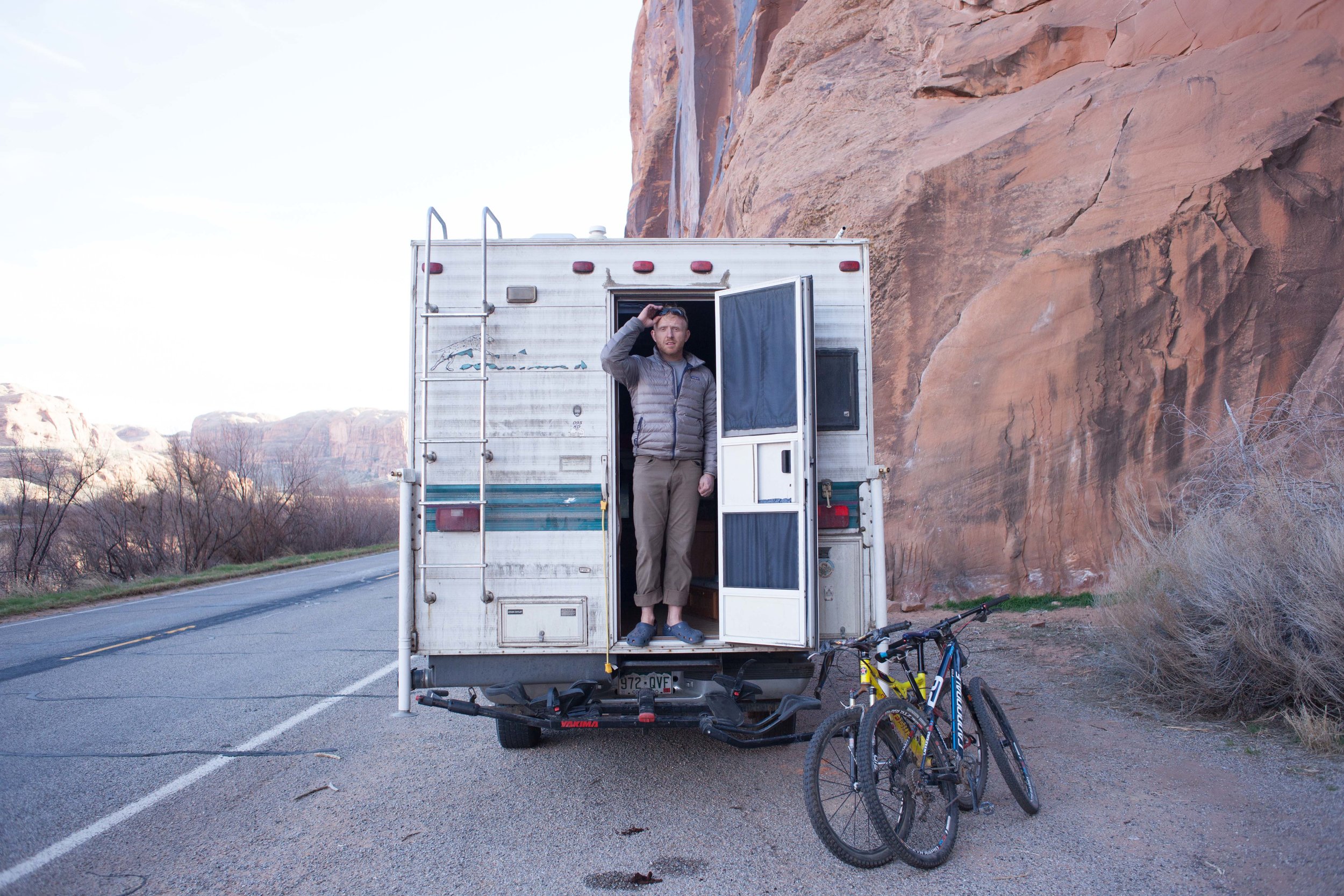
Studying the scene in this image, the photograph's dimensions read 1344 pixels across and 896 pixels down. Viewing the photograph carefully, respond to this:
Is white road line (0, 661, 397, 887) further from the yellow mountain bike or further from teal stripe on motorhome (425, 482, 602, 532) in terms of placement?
the yellow mountain bike

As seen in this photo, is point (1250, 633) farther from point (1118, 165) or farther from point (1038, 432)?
point (1118, 165)

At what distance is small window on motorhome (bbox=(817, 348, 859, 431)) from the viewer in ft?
16.6

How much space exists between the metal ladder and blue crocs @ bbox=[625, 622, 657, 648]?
2.69ft

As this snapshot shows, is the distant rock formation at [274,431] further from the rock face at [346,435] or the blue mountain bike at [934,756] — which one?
the blue mountain bike at [934,756]

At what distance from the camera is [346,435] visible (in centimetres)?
14650

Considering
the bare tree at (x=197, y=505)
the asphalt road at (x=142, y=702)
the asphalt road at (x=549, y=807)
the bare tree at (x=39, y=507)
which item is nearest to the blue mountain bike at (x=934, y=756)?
the asphalt road at (x=549, y=807)

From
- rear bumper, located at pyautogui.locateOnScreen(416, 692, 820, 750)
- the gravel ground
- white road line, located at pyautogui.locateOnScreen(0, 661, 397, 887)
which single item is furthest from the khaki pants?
white road line, located at pyautogui.locateOnScreen(0, 661, 397, 887)

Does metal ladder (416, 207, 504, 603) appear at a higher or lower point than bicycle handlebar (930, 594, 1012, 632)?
higher

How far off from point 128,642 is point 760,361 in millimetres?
9601

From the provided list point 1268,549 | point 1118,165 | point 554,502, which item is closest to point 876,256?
point 1118,165

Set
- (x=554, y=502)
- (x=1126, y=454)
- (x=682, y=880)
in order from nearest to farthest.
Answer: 1. (x=682, y=880)
2. (x=554, y=502)
3. (x=1126, y=454)

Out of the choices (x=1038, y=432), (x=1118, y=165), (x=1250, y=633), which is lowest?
(x=1250, y=633)

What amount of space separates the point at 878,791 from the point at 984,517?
8.08m

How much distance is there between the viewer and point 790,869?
3.66 metres
